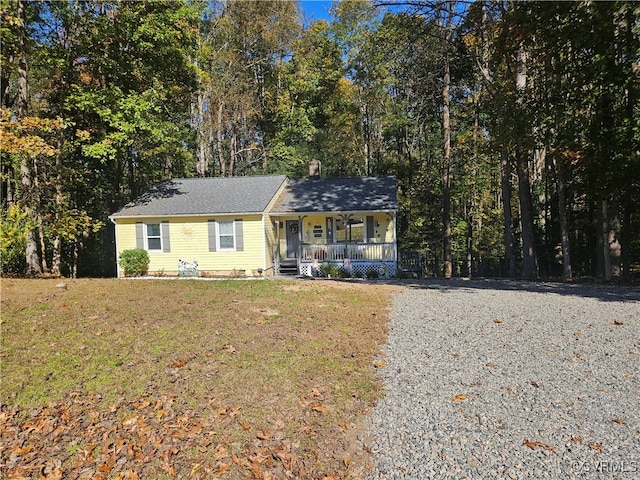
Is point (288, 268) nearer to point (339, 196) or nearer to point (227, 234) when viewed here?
point (227, 234)

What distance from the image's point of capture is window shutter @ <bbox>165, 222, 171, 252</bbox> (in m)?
16.8

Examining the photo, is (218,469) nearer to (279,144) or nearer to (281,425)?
(281,425)

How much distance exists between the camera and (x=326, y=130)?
28.5 meters

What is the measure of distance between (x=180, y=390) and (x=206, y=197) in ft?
47.1

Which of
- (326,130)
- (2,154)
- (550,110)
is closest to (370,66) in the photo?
(326,130)

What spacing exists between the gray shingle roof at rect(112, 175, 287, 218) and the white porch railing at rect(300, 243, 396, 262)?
279 cm

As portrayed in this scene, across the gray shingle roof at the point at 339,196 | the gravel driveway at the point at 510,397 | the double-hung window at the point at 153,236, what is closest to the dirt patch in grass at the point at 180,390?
the gravel driveway at the point at 510,397

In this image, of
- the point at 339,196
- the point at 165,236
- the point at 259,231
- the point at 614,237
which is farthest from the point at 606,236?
the point at 165,236

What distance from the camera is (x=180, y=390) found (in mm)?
4129

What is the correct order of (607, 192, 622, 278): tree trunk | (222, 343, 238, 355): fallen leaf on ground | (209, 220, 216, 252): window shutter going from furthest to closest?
(209, 220, 216, 252): window shutter, (607, 192, 622, 278): tree trunk, (222, 343, 238, 355): fallen leaf on ground

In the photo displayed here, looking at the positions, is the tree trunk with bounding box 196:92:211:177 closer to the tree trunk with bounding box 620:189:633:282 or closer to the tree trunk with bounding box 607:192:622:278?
the tree trunk with bounding box 607:192:622:278

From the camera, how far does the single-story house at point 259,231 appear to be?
16.4 m

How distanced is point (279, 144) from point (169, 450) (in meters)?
24.2

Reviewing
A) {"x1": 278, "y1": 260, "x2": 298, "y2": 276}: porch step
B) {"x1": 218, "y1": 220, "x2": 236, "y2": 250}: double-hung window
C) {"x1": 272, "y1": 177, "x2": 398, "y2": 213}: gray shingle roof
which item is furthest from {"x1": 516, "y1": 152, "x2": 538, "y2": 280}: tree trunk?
{"x1": 218, "y1": 220, "x2": 236, "y2": 250}: double-hung window
